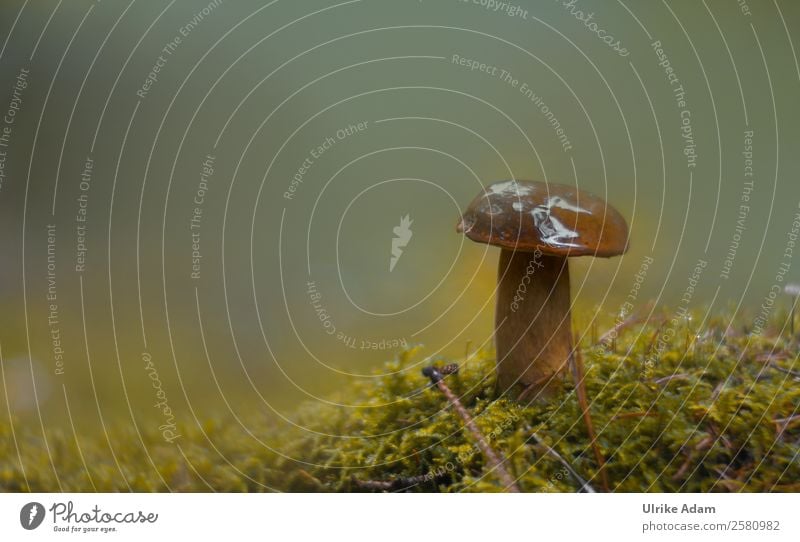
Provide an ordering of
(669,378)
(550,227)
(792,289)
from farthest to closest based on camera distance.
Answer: (792,289) < (669,378) < (550,227)

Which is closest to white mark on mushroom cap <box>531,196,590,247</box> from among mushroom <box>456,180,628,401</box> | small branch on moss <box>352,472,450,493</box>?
mushroom <box>456,180,628,401</box>

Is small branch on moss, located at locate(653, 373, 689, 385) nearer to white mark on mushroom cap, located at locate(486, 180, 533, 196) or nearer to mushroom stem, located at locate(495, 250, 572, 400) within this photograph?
mushroom stem, located at locate(495, 250, 572, 400)

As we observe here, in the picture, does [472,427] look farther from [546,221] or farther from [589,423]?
[546,221]

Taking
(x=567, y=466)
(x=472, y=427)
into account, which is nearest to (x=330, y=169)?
(x=472, y=427)

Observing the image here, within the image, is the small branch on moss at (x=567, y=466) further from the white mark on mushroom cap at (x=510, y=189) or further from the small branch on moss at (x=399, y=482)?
the white mark on mushroom cap at (x=510, y=189)

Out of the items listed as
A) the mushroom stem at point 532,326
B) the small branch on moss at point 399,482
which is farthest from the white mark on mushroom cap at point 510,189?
the small branch on moss at point 399,482
